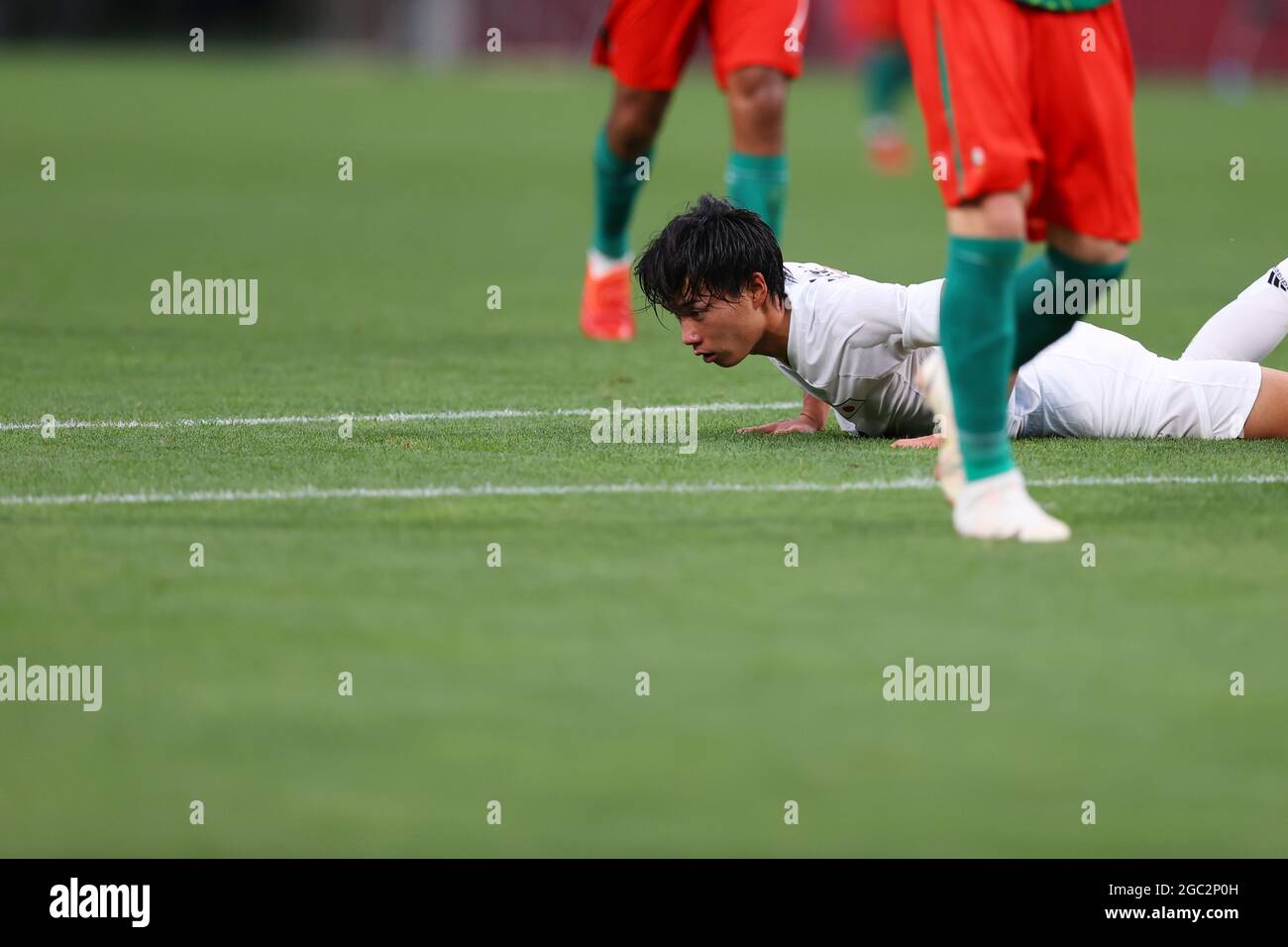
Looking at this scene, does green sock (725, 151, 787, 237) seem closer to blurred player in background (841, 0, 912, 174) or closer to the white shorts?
the white shorts

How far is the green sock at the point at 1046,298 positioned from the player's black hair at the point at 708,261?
0.84 meters

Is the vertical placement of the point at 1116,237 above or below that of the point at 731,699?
above

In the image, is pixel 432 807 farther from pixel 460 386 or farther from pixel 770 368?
pixel 770 368

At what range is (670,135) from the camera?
20.0m

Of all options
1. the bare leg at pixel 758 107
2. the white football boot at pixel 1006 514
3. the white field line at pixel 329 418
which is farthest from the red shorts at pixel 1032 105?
the bare leg at pixel 758 107

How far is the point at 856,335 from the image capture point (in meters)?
5.28

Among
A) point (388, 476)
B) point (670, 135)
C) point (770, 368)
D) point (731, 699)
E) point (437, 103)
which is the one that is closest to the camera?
point (731, 699)

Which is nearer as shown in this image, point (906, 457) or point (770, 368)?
point (906, 457)

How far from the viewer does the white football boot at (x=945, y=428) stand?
175 inches

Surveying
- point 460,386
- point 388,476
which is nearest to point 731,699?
point 388,476

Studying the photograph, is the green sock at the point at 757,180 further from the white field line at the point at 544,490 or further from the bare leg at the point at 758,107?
the white field line at the point at 544,490

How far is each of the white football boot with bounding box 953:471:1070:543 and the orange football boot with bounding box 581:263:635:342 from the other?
157 inches

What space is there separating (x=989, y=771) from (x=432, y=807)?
87 centimetres
